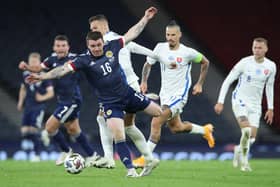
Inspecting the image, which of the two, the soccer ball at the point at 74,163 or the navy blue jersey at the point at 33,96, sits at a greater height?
the navy blue jersey at the point at 33,96

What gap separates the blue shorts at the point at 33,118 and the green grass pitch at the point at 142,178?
16.9 ft

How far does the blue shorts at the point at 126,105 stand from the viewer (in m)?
11.2

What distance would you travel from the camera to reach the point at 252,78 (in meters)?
14.1

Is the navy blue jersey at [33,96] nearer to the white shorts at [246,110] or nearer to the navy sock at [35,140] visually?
the navy sock at [35,140]

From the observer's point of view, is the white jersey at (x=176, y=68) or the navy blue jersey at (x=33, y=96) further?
the navy blue jersey at (x=33, y=96)

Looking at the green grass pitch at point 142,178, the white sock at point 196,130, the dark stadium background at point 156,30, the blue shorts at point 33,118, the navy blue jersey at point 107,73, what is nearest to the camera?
the green grass pitch at point 142,178

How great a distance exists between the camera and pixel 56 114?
47.8ft

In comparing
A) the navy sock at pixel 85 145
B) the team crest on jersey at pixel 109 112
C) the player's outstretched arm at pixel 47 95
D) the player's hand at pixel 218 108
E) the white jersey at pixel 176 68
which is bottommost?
the navy sock at pixel 85 145

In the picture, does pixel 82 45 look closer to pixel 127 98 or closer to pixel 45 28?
pixel 45 28

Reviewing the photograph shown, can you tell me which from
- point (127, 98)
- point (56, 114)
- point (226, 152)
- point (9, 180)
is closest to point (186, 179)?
point (127, 98)

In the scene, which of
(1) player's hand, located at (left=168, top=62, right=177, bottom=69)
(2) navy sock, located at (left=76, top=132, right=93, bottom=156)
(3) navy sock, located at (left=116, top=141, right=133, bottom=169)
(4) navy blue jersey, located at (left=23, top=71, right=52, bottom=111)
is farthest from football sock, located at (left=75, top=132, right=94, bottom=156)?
(4) navy blue jersey, located at (left=23, top=71, right=52, bottom=111)

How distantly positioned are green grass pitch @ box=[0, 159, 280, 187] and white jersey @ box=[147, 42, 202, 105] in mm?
1186

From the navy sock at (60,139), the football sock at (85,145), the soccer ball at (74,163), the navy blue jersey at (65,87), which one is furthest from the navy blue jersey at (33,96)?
the soccer ball at (74,163)
